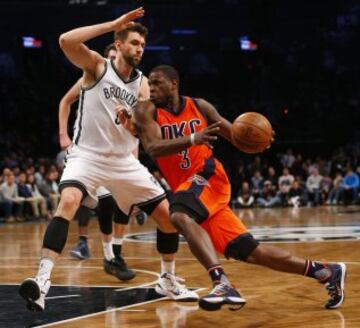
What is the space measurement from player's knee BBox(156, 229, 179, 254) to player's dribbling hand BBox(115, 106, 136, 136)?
96cm

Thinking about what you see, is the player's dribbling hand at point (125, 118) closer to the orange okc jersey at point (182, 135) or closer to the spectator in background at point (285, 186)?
the orange okc jersey at point (182, 135)

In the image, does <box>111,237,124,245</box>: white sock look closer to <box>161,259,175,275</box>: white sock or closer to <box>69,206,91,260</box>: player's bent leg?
<box>69,206,91,260</box>: player's bent leg

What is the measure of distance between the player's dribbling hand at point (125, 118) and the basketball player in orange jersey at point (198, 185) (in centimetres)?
40

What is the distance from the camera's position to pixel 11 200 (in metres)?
17.0

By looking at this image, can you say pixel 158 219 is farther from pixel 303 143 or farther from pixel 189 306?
pixel 303 143

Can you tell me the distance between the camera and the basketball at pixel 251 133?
18.1 feet

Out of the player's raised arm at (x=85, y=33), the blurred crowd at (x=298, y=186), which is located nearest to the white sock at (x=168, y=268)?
the player's raised arm at (x=85, y=33)

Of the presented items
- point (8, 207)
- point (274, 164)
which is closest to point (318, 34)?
point (274, 164)

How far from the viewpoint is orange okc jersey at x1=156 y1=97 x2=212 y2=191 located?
574 centimetres

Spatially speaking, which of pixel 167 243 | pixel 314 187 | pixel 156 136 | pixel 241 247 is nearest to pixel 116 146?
pixel 167 243

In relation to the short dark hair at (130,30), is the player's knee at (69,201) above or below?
below

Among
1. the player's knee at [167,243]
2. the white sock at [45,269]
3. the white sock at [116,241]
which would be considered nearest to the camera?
the white sock at [45,269]

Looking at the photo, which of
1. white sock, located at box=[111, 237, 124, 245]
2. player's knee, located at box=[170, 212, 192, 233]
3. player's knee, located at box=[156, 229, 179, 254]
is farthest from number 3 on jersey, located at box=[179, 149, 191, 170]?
white sock, located at box=[111, 237, 124, 245]

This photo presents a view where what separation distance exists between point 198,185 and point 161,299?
1157mm
